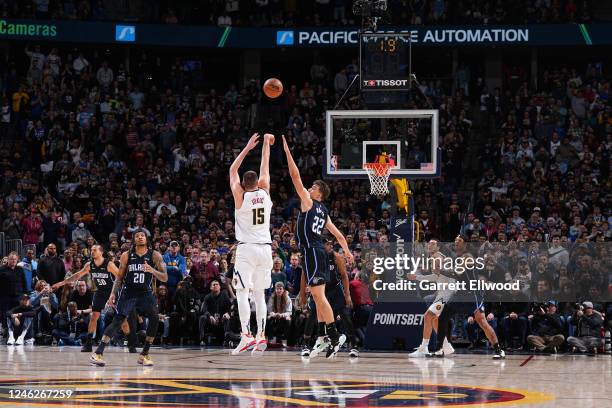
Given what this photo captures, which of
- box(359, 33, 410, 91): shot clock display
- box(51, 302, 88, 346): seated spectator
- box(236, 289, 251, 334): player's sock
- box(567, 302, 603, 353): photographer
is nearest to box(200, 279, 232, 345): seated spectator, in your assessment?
box(51, 302, 88, 346): seated spectator

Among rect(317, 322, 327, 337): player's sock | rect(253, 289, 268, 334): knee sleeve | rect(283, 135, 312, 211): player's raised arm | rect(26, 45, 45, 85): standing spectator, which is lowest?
rect(317, 322, 327, 337): player's sock

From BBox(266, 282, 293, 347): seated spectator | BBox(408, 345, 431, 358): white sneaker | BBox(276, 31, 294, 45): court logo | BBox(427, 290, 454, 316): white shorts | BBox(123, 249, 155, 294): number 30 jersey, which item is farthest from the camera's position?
BBox(276, 31, 294, 45): court logo

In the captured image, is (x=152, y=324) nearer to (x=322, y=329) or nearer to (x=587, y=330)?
(x=322, y=329)

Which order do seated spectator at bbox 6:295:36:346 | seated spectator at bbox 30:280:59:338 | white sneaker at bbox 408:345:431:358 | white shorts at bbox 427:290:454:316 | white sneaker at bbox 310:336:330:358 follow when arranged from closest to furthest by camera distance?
white sneaker at bbox 310:336:330:358 → white shorts at bbox 427:290:454:316 → white sneaker at bbox 408:345:431:358 → seated spectator at bbox 6:295:36:346 → seated spectator at bbox 30:280:59:338

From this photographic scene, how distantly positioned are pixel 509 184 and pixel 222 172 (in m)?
7.98

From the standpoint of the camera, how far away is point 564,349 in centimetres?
2108

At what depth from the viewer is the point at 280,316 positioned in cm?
2223

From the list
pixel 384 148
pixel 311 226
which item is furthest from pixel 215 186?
pixel 311 226

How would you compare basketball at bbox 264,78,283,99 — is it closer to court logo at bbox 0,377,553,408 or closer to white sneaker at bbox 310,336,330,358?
white sneaker at bbox 310,336,330,358

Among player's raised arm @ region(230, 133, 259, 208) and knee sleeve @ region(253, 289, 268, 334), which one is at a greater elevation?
player's raised arm @ region(230, 133, 259, 208)

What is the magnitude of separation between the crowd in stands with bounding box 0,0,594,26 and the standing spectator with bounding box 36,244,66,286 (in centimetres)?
1272

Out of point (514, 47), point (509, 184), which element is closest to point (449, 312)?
point (509, 184)

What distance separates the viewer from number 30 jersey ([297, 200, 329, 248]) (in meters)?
16.1

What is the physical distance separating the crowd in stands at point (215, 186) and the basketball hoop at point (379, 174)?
7.77ft
